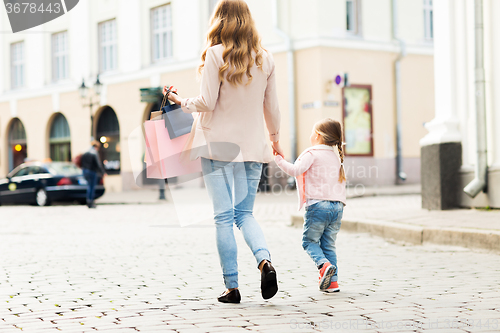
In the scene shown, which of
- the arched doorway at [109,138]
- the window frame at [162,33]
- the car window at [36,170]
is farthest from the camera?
the arched doorway at [109,138]

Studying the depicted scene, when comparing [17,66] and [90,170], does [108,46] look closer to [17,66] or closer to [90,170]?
[17,66]

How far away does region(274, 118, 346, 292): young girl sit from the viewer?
4.48 metres

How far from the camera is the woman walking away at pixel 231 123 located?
13.0ft

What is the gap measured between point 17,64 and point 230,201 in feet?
90.6

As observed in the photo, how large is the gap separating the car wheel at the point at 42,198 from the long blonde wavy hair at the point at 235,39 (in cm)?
1403

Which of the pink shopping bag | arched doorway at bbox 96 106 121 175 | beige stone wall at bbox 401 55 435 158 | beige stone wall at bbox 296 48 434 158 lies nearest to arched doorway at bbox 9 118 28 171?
arched doorway at bbox 96 106 121 175

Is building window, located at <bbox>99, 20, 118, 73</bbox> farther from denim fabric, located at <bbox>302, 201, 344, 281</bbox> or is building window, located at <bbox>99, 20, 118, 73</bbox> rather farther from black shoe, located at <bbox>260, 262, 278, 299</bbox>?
black shoe, located at <bbox>260, 262, 278, 299</bbox>

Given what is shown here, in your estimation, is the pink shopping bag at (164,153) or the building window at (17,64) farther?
the building window at (17,64)

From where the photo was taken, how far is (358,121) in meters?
20.3

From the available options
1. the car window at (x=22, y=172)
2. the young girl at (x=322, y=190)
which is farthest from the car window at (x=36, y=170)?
the young girl at (x=322, y=190)

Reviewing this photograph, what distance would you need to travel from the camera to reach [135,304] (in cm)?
410

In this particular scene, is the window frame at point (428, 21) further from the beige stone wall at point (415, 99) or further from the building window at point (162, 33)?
the building window at point (162, 33)

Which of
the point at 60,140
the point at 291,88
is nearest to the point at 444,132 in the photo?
the point at 291,88

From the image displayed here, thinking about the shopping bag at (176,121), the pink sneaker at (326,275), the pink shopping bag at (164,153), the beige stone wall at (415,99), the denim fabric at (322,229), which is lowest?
the pink sneaker at (326,275)
